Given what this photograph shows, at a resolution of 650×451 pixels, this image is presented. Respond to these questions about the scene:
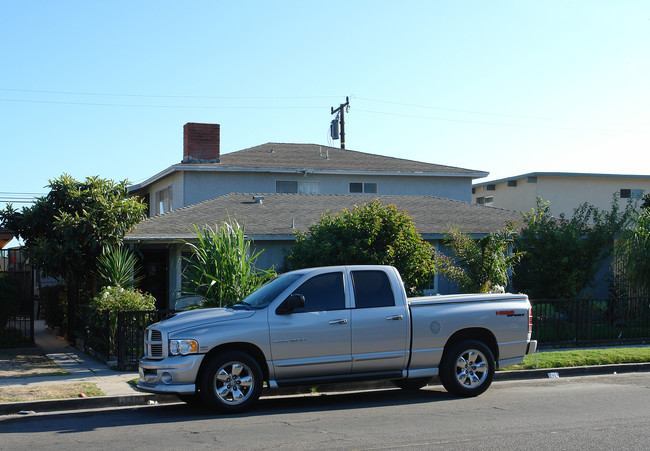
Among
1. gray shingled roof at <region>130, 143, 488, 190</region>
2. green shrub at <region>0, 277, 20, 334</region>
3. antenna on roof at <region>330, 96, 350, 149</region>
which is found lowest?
green shrub at <region>0, 277, 20, 334</region>

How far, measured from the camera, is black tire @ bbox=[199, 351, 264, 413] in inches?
378

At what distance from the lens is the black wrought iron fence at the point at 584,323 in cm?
1670

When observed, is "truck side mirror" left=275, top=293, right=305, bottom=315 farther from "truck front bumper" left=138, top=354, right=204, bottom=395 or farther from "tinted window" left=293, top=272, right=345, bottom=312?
"truck front bumper" left=138, top=354, right=204, bottom=395

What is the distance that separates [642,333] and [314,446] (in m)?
12.8

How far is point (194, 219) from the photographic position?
1841cm

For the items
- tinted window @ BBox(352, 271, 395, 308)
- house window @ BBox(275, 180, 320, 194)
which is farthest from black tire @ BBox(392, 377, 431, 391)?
house window @ BBox(275, 180, 320, 194)

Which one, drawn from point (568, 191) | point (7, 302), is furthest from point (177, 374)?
point (568, 191)

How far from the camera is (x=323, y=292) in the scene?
34.2 ft

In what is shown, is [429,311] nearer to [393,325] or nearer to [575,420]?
[393,325]

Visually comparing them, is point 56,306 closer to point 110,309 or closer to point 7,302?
point 7,302

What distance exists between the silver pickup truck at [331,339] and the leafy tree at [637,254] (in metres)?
10.0

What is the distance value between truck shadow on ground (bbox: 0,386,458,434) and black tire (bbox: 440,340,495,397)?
0.25m

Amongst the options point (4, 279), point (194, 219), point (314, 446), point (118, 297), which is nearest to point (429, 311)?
point (314, 446)

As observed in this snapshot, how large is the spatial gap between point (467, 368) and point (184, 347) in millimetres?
4295
